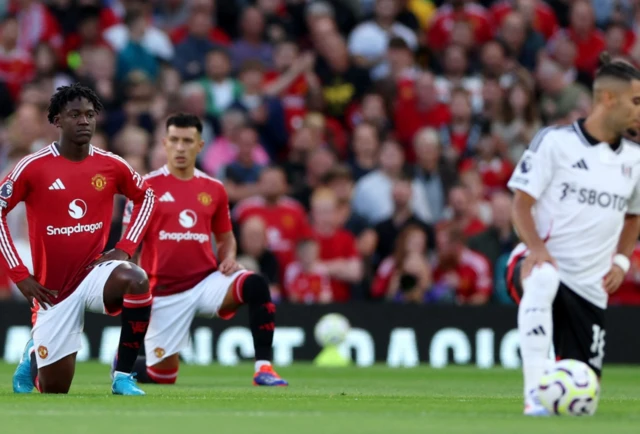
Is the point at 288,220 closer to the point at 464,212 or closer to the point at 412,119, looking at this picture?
the point at 464,212

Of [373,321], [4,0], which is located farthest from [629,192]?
[4,0]

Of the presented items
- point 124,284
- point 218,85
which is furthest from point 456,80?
point 124,284

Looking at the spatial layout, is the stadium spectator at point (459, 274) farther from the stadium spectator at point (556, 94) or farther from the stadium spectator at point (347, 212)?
the stadium spectator at point (556, 94)

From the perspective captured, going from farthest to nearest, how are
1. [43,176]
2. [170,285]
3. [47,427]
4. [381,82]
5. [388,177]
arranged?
[381,82], [388,177], [170,285], [43,176], [47,427]

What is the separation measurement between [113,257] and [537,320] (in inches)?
143

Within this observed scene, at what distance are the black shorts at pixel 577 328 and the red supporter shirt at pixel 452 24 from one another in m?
13.6

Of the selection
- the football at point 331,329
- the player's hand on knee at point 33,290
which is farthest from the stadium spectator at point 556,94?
the player's hand on knee at point 33,290

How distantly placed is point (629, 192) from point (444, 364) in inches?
357

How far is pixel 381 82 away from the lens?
20328 mm

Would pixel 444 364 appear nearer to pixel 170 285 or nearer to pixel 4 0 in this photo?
pixel 170 285

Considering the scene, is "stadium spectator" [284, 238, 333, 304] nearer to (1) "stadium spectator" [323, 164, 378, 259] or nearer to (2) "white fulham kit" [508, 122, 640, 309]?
(1) "stadium spectator" [323, 164, 378, 259]

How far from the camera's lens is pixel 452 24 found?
21844 mm

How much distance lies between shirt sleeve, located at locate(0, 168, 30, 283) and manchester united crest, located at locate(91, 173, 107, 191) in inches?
19.7

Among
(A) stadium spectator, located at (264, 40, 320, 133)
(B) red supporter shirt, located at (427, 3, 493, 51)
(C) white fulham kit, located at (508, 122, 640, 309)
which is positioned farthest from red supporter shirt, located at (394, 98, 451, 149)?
(C) white fulham kit, located at (508, 122, 640, 309)
